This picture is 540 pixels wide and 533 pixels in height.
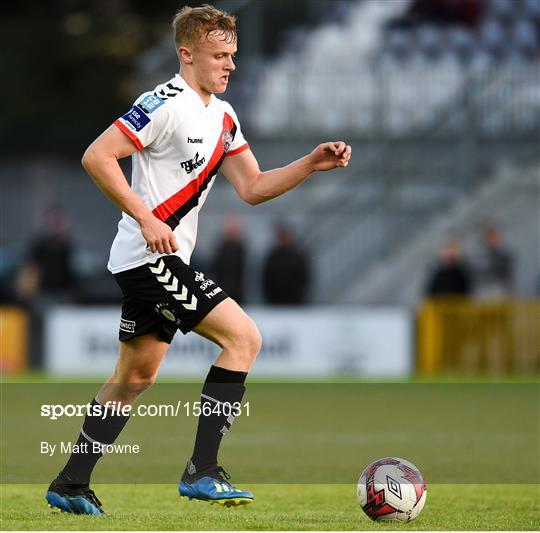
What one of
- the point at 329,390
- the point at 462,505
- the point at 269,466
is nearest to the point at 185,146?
the point at 462,505

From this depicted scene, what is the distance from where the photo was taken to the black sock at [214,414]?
22.2 feet

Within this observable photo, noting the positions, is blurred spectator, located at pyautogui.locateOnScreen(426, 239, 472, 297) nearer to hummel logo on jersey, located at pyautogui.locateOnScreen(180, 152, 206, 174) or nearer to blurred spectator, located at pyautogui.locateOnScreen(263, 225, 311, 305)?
Answer: blurred spectator, located at pyautogui.locateOnScreen(263, 225, 311, 305)

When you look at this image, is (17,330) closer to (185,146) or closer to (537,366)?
(537,366)

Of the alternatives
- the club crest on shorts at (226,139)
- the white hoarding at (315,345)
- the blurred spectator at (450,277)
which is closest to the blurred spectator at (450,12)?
the blurred spectator at (450,277)

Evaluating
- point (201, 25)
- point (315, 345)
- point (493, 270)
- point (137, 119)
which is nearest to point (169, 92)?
point (137, 119)

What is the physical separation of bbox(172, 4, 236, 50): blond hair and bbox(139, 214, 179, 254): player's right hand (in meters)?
0.96

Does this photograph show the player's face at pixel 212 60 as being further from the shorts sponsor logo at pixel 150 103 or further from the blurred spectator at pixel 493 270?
the blurred spectator at pixel 493 270

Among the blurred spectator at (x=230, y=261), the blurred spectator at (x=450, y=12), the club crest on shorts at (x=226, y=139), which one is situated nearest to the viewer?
the club crest on shorts at (x=226, y=139)

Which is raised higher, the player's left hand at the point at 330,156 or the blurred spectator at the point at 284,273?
the player's left hand at the point at 330,156

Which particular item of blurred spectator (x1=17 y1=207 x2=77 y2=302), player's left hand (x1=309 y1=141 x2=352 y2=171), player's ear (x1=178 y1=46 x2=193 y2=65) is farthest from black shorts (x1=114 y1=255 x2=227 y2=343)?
blurred spectator (x1=17 y1=207 x2=77 y2=302)

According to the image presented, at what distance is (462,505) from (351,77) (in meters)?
15.4

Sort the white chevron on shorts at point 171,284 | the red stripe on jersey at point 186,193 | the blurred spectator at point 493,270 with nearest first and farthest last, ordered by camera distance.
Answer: the white chevron on shorts at point 171,284 → the red stripe on jersey at point 186,193 → the blurred spectator at point 493,270

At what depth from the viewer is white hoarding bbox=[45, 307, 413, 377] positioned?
1947 centimetres

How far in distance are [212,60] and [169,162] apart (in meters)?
0.54
